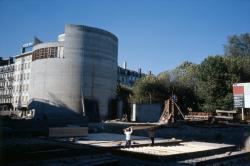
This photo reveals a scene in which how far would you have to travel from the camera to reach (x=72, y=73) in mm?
44812

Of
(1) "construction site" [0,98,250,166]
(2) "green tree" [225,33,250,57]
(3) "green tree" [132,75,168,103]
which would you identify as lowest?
(1) "construction site" [0,98,250,166]

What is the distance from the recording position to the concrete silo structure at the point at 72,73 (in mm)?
44344

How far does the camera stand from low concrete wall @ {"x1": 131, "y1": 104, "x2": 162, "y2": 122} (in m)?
45.8

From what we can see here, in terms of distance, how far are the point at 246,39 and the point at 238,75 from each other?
58.6ft

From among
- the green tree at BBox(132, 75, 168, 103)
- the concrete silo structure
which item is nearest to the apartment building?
the concrete silo structure

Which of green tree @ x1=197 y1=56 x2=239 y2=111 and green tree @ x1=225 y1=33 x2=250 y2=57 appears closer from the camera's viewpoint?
green tree @ x1=197 y1=56 x2=239 y2=111

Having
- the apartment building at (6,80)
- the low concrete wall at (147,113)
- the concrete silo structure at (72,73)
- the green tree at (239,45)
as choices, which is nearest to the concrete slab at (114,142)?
the concrete silo structure at (72,73)

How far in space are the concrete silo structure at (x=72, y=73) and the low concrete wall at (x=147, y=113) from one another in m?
4.84

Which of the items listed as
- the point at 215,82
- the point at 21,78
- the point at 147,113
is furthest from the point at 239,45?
the point at 21,78

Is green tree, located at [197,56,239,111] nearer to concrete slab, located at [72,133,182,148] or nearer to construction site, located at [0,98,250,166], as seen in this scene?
construction site, located at [0,98,250,166]

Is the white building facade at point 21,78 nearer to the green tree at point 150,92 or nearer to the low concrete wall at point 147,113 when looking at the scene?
the green tree at point 150,92

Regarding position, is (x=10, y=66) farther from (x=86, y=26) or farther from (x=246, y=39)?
(x=246, y=39)

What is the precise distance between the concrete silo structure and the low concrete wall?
484cm

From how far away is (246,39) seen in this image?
6341 cm
